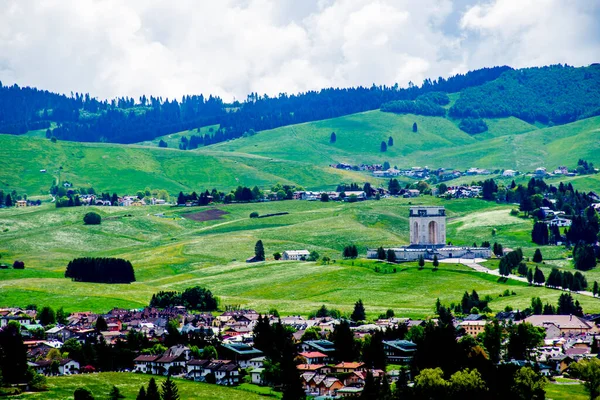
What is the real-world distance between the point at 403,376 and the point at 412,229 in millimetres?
107469

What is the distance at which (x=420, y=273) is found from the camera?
164m

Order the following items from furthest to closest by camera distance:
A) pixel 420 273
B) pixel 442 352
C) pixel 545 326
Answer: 1. pixel 420 273
2. pixel 545 326
3. pixel 442 352

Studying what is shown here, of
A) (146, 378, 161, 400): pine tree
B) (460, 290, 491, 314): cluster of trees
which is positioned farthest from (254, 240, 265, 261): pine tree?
(146, 378, 161, 400): pine tree

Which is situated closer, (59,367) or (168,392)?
(168,392)

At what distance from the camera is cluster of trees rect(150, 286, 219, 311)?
5846 inches

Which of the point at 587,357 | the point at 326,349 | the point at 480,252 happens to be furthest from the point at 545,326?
the point at 480,252

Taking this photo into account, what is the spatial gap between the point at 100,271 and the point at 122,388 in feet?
295

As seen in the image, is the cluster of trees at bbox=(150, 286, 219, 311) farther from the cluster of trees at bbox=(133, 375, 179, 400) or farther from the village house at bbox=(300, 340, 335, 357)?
the cluster of trees at bbox=(133, 375, 179, 400)

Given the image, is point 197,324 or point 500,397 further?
point 197,324

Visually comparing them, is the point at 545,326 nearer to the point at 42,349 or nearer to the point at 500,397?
the point at 500,397

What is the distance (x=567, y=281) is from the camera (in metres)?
149

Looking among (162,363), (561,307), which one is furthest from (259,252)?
(162,363)

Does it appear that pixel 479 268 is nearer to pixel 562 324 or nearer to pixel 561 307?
pixel 561 307

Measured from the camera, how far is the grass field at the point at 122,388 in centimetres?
8375
